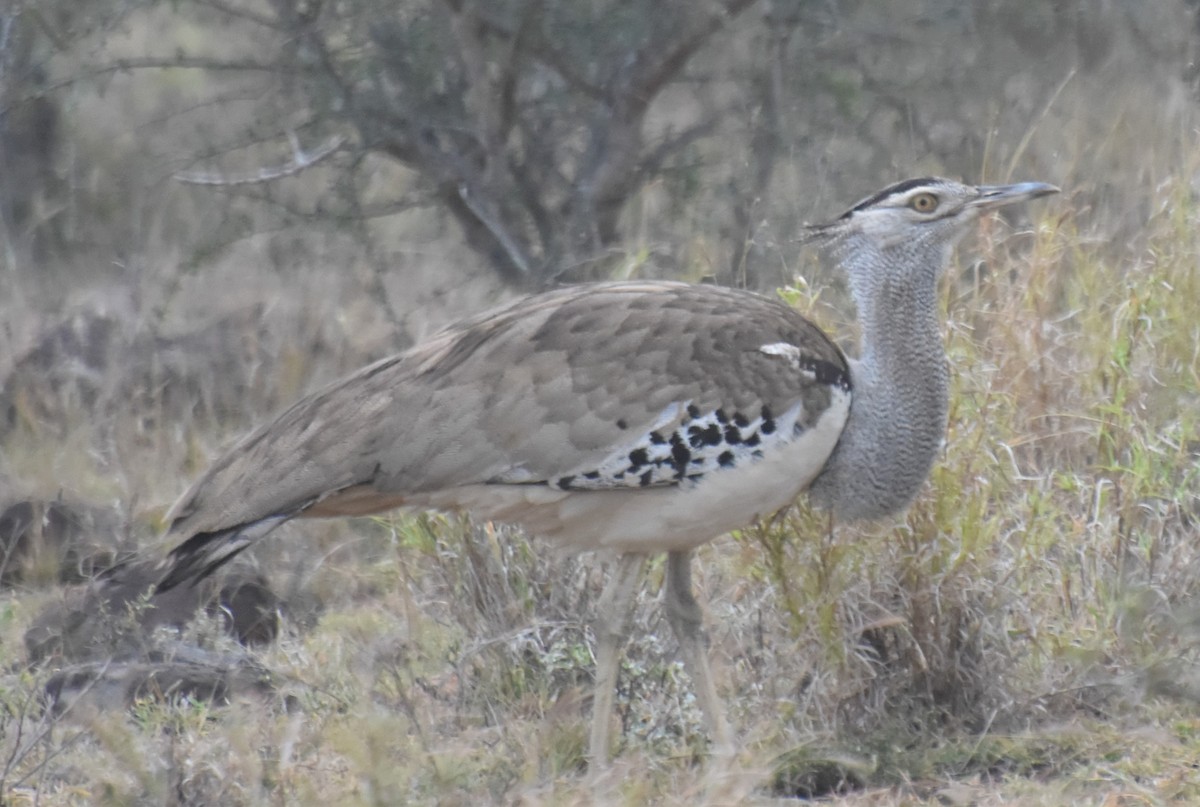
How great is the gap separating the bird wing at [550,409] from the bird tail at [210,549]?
0.4 inches

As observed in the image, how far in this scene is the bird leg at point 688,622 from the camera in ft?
11.3

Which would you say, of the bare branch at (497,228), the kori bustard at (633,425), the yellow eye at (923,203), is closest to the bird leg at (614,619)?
the kori bustard at (633,425)

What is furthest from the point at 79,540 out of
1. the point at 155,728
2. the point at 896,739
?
the point at 896,739

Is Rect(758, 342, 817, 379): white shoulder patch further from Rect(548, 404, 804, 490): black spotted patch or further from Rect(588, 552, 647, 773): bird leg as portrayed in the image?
Rect(588, 552, 647, 773): bird leg

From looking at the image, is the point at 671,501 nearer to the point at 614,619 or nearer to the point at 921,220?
the point at 614,619

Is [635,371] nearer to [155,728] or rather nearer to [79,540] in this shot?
[155,728]

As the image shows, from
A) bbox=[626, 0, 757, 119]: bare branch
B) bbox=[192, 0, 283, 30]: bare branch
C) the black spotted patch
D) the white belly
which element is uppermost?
bbox=[192, 0, 283, 30]: bare branch

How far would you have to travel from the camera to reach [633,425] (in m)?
3.26

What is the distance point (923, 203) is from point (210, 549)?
1.51m

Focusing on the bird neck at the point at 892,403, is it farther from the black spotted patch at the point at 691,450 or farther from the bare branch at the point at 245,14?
the bare branch at the point at 245,14

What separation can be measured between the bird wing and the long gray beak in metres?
0.41

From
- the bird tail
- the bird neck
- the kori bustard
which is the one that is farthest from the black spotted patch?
the bird tail

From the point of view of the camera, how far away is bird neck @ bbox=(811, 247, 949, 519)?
11.0 feet

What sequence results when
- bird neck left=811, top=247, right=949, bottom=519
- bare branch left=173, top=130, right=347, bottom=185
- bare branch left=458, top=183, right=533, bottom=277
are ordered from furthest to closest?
bare branch left=458, top=183, right=533, bottom=277, bare branch left=173, top=130, right=347, bottom=185, bird neck left=811, top=247, right=949, bottom=519
